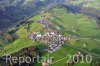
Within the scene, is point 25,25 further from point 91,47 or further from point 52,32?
point 91,47

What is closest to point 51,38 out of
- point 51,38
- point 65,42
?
point 51,38

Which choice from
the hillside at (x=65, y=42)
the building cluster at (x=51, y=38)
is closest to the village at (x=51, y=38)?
the building cluster at (x=51, y=38)

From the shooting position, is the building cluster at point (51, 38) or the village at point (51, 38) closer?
the building cluster at point (51, 38)

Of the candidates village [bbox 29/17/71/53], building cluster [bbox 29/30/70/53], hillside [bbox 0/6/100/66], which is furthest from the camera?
village [bbox 29/17/71/53]

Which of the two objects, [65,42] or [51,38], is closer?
[65,42]

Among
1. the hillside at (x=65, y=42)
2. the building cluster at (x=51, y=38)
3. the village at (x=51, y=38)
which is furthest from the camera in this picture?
the village at (x=51, y=38)

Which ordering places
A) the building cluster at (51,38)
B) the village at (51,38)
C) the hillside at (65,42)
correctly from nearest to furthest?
the hillside at (65,42), the building cluster at (51,38), the village at (51,38)

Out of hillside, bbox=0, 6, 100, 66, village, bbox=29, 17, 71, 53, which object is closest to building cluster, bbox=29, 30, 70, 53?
village, bbox=29, 17, 71, 53

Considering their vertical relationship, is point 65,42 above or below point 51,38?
below

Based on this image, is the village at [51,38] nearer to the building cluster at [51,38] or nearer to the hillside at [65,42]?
the building cluster at [51,38]

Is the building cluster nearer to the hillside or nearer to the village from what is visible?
the village

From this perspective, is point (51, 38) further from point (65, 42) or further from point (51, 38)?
point (65, 42)

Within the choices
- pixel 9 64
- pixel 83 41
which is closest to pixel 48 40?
pixel 83 41
